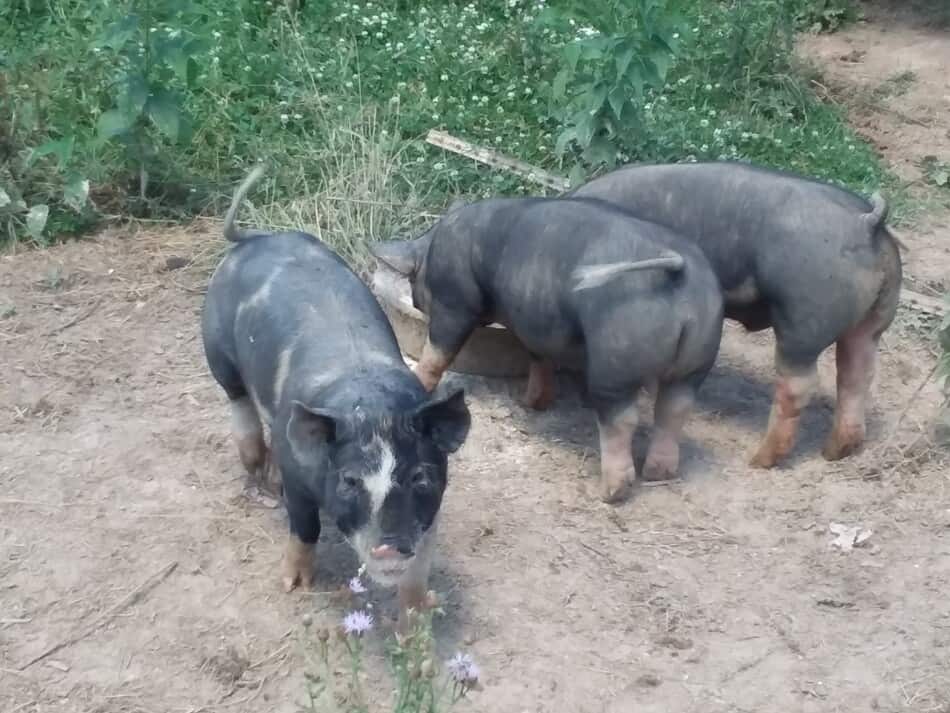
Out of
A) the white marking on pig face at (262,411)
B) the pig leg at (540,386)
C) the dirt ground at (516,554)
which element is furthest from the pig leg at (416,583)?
the pig leg at (540,386)

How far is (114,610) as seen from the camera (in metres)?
4.57

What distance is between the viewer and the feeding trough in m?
6.02

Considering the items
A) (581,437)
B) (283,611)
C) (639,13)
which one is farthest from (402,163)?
(283,611)

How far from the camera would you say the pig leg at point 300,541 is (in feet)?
14.4

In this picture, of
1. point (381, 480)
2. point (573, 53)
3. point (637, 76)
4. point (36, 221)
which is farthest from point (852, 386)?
point (36, 221)

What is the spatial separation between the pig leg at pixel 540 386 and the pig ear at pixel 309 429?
1901 mm

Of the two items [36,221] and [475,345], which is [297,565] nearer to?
[475,345]

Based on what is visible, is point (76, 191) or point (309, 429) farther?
point (76, 191)

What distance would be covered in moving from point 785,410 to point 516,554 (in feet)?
4.00

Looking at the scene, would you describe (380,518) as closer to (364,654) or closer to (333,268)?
(364,654)

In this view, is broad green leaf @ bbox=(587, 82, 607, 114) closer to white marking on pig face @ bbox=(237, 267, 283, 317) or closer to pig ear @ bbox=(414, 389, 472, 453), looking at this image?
white marking on pig face @ bbox=(237, 267, 283, 317)

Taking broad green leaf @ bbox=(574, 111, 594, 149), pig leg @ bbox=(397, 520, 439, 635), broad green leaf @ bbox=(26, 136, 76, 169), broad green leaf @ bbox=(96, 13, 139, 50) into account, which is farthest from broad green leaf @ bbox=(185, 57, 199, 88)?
pig leg @ bbox=(397, 520, 439, 635)

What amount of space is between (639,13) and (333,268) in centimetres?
232

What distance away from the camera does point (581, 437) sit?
5727 millimetres
